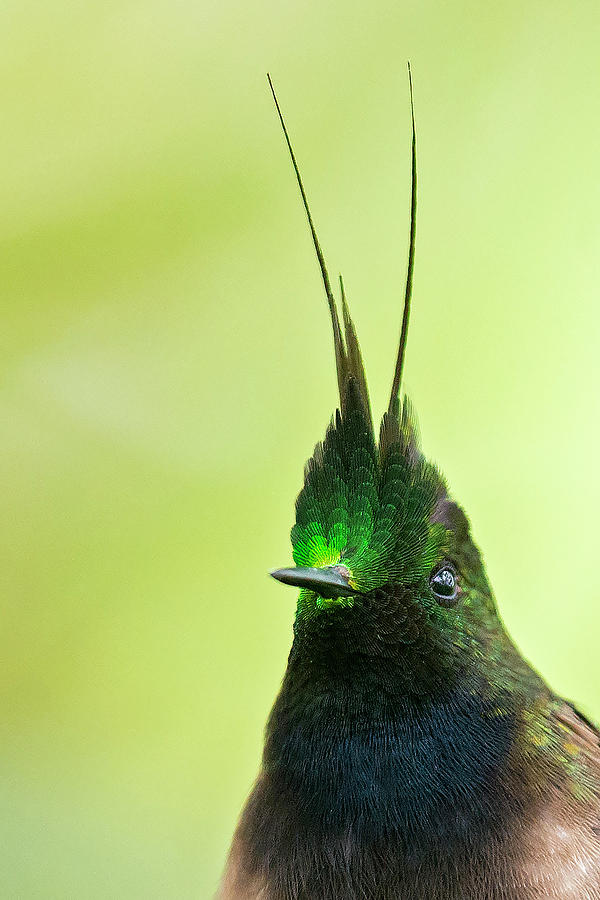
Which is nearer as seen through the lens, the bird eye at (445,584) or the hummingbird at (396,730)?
the hummingbird at (396,730)

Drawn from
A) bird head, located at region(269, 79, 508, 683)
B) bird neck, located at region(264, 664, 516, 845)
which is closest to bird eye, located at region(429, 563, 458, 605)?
bird head, located at region(269, 79, 508, 683)

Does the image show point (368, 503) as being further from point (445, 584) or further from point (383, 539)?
point (445, 584)

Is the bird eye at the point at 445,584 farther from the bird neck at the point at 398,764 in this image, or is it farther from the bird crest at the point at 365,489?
the bird neck at the point at 398,764

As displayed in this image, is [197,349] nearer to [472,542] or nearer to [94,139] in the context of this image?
[94,139]

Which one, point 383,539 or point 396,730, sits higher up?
point 383,539

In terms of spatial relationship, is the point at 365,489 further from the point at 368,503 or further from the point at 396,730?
the point at 396,730

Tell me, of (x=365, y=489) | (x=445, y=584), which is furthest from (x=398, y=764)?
(x=365, y=489)

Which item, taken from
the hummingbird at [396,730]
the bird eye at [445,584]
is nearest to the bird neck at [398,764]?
the hummingbird at [396,730]


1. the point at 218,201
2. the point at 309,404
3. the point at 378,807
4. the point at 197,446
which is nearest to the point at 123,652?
the point at 197,446
